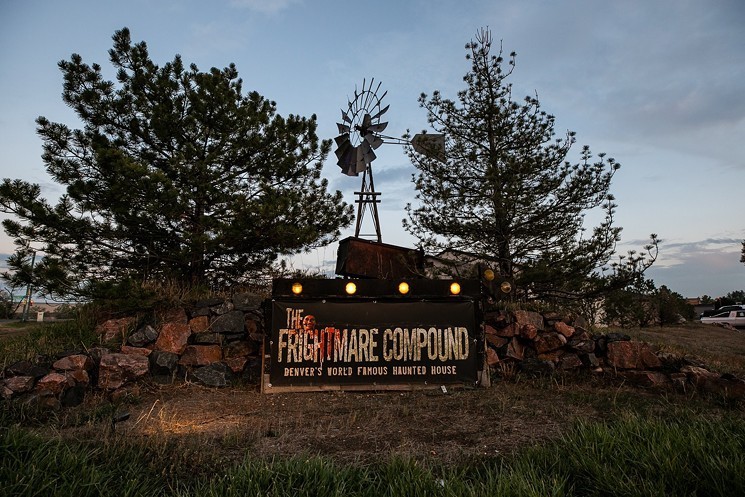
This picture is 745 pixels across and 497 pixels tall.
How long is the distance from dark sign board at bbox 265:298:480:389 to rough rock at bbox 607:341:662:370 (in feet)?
8.41

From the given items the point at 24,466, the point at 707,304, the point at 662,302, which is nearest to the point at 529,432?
the point at 24,466

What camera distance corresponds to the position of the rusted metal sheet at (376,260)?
30.0ft

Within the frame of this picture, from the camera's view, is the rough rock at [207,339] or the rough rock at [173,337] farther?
the rough rock at [207,339]

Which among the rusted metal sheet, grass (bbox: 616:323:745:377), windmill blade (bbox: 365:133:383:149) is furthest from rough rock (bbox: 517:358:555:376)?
windmill blade (bbox: 365:133:383:149)

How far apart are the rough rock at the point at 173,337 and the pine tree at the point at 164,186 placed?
1.31 meters

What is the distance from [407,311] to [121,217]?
6.23m

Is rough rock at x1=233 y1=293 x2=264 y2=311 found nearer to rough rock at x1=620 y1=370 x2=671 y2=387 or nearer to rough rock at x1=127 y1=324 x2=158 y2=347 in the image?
rough rock at x1=127 y1=324 x2=158 y2=347

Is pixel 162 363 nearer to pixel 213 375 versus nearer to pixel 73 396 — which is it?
pixel 213 375

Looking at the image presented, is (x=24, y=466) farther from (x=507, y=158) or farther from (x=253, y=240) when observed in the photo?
(x=507, y=158)

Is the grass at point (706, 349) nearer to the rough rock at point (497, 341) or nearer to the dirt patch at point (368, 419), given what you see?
the dirt patch at point (368, 419)

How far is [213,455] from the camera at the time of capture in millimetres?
3713

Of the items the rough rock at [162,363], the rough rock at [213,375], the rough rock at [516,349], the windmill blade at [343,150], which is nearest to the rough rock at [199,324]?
the rough rock at [162,363]

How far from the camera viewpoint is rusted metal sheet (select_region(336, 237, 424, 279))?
30.0 ft

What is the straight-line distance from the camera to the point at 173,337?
7609 mm
